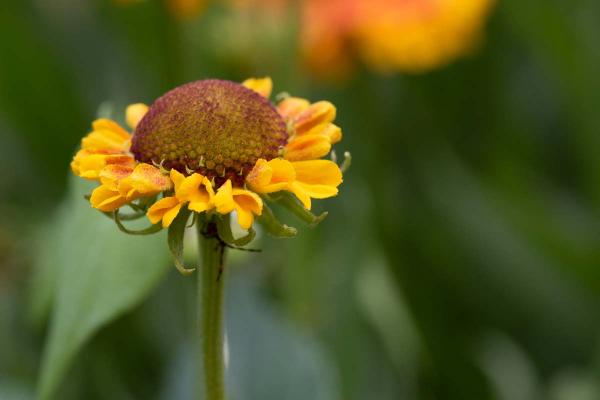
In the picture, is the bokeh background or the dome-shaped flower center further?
the bokeh background

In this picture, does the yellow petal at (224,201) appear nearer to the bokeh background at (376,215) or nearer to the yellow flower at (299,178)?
the yellow flower at (299,178)

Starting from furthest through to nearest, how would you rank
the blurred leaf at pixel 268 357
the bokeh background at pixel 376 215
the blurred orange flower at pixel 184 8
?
the blurred orange flower at pixel 184 8, the bokeh background at pixel 376 215, the blurred leaf at pixel 268 357

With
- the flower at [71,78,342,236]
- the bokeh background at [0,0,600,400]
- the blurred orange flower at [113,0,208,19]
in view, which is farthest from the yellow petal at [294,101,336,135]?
the blurred orange flower at [113,0,208,19]

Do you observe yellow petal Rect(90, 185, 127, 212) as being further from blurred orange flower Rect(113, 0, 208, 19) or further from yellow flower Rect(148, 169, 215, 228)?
blurred orange flower Rect(113, 0, 208, 19)

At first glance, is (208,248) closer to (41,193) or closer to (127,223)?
(127,223)

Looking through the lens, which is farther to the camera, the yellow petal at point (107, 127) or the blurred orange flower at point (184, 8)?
the blurred orange flower at point (184, 8)

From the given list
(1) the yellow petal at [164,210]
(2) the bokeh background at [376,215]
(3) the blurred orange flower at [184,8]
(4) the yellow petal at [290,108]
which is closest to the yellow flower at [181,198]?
(1) the yellow petal at [164,210]

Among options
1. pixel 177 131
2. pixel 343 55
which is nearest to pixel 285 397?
pixel 177 131

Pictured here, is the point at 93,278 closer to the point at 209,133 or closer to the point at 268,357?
the point at 209,133
